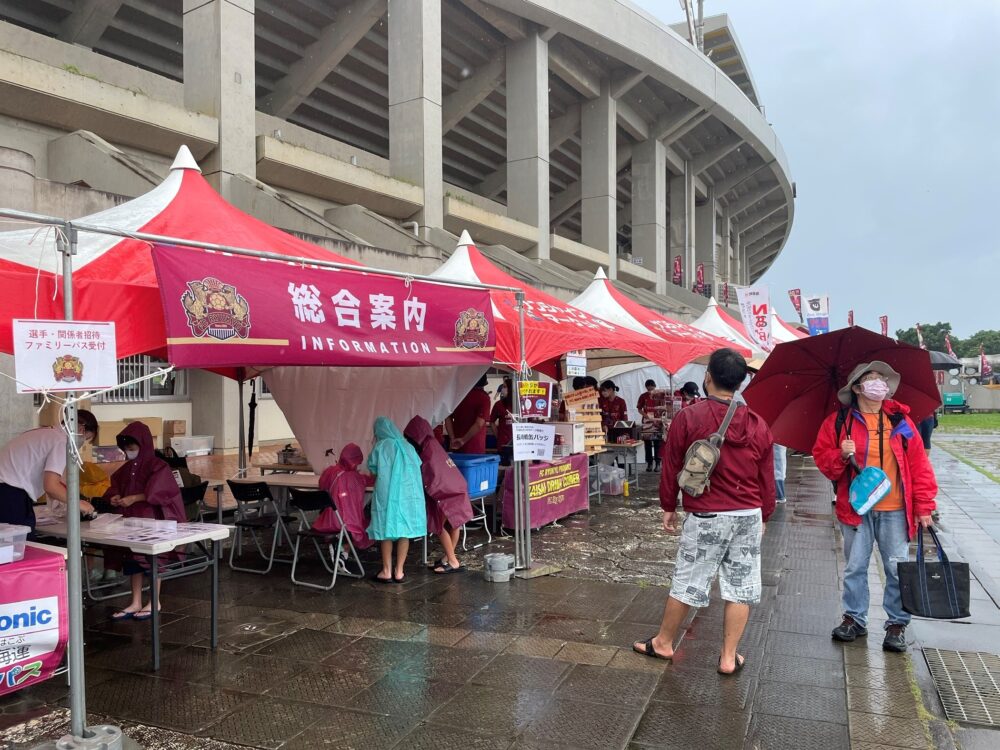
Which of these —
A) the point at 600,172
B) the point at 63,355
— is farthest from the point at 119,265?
the point at 600,172

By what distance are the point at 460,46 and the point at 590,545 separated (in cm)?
2015

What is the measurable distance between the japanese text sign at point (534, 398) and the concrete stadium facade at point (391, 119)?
729 centimetres

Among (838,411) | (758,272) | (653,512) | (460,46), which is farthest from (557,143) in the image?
(758,272)

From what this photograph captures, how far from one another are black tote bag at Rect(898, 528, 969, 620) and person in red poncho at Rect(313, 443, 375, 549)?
12.6 feet

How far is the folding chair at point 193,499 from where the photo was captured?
5.82 m

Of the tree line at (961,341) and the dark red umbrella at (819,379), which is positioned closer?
the dark red umbrella at (819,379)

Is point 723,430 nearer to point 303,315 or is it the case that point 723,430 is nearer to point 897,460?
point 897,460

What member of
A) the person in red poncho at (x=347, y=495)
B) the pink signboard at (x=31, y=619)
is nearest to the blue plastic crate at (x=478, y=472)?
the person in red poncho at (x=347, y=495)

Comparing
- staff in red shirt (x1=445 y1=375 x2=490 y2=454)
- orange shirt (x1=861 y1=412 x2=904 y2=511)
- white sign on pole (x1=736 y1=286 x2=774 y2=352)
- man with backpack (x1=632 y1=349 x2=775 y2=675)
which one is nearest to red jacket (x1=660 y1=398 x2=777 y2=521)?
man with backpack (x1=632 y1=349 x2=775 y2=675)

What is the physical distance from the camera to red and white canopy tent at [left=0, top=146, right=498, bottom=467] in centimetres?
352

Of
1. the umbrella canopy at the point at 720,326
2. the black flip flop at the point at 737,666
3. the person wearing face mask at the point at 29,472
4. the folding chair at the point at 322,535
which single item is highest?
the umbrella canopy at the point at 720,326

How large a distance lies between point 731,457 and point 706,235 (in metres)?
38.2

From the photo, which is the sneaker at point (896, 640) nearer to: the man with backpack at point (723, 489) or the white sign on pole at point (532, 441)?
the man with backpack at point (723, 489)

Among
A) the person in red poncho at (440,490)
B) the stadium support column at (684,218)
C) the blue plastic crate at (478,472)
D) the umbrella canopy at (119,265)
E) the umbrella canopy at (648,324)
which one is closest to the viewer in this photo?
the umbrella canopy at (119,265)
